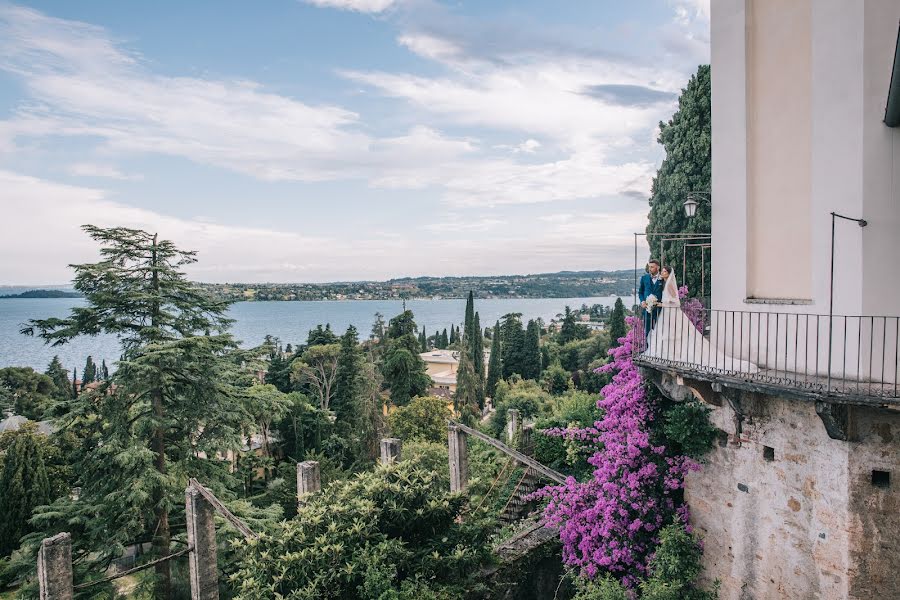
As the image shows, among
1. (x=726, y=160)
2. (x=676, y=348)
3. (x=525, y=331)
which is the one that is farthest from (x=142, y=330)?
(x=525, y=331)

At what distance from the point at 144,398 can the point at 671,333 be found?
38.5 feet

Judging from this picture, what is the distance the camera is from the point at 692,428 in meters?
6.56

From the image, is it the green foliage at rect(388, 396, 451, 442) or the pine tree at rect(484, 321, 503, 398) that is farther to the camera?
the pine tree at rect(484, 321, 503, 398)

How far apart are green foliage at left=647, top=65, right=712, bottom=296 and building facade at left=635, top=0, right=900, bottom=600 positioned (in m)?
5.69

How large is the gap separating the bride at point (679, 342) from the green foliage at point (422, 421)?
1862 centimetres

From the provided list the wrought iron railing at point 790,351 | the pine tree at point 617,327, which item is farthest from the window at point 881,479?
the pine tree at point 617,327

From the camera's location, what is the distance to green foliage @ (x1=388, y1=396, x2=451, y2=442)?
24531mm

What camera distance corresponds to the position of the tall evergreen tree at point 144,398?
36.7 ft

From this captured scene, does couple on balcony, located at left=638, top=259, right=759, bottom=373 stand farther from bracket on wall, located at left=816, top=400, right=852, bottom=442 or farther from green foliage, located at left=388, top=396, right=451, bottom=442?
green foliage, located at left=388, top=396, right=451, bottom=442

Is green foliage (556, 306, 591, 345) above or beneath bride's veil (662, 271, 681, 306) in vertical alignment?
beneath

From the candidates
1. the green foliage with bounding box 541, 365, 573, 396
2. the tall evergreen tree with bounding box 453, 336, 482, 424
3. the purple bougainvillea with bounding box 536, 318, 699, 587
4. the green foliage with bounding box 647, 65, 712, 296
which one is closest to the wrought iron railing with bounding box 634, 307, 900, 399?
the purple bougainvillea with bounding box 536, 318, 699, 587

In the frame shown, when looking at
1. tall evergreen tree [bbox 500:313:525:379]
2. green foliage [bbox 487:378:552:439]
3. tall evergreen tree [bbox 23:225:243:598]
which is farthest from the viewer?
tall evergreen tree [bbox 500:313:525:379]

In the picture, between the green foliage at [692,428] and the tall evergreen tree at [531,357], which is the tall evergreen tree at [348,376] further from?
the green foliage at [692,428]

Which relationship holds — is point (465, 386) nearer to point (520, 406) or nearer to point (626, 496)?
point (520, 406)
